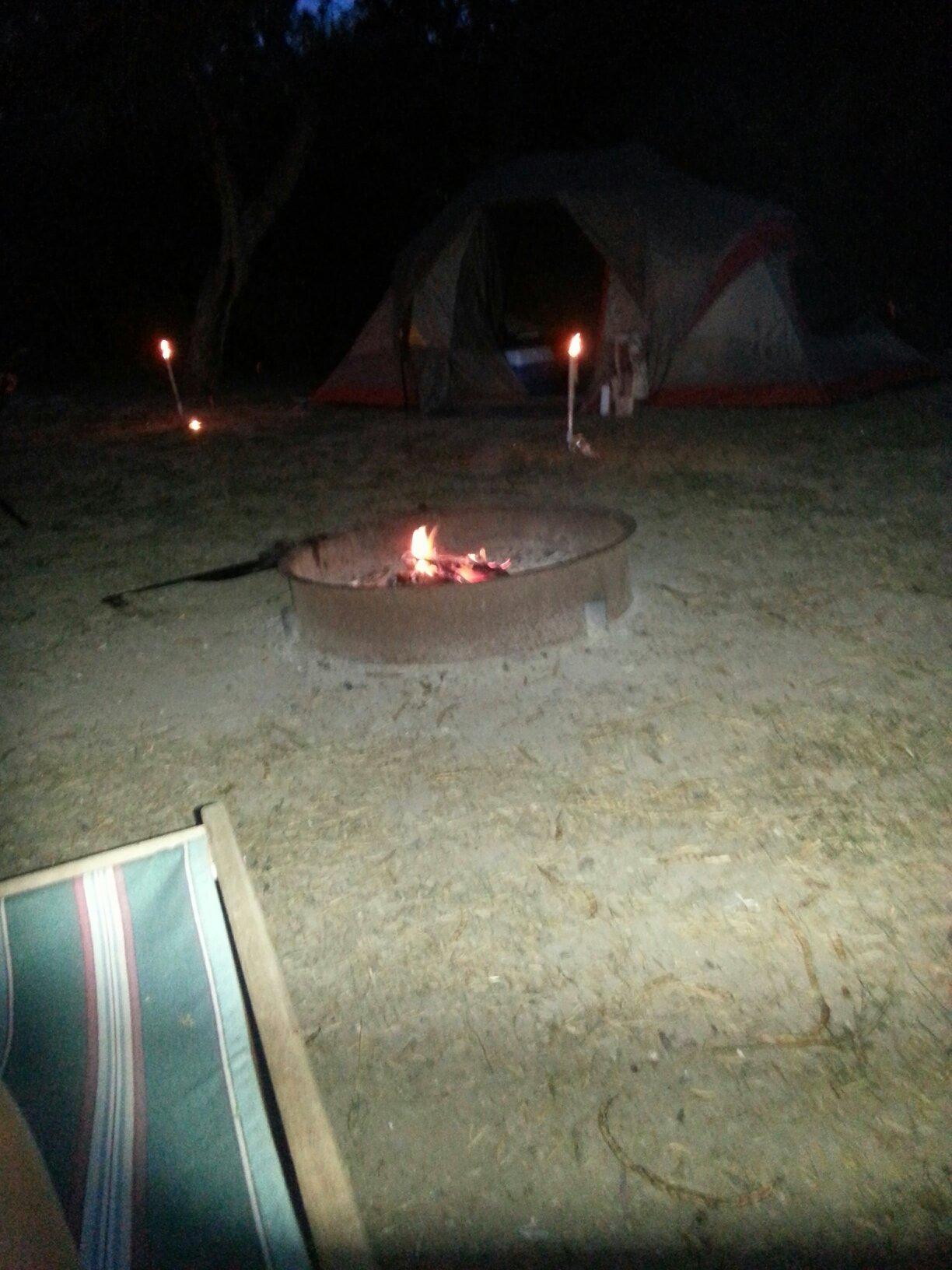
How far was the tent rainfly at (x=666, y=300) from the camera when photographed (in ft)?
30.3

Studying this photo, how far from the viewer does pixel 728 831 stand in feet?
9.57

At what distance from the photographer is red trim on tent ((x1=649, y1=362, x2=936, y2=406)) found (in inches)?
363

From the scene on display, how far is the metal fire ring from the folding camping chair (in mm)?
1483

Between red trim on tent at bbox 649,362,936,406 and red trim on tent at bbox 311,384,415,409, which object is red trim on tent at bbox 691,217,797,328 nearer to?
red trim on tent at bbox 649,362,936,406

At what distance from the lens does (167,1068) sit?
6.61 ft

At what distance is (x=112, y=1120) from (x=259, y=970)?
0.49 m

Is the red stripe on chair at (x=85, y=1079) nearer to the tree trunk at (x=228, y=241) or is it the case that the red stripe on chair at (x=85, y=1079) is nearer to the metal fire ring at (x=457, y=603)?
the metal fire ring at (x=457, y=603)

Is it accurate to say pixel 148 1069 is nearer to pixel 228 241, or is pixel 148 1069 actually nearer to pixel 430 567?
pixel 430 567

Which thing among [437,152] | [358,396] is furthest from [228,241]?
[437,152]

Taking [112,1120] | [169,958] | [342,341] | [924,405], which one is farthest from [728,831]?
[342,341]

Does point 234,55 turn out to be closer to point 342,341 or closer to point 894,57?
point 342,341

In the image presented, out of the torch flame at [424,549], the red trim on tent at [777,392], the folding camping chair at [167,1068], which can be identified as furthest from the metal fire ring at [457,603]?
the red trim on tent at [777,392]

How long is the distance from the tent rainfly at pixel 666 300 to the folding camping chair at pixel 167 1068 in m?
8.13

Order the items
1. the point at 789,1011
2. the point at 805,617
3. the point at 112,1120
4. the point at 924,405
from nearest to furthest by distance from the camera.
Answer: the point at 112,1120 → the point at 789,1011 → the point at 805,617 → the point at 924,405
